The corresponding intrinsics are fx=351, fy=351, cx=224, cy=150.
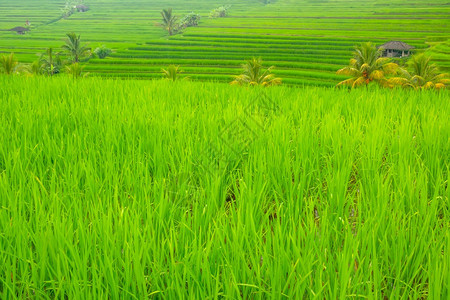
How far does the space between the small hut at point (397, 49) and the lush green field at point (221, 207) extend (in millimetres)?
39106

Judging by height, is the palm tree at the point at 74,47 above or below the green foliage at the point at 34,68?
above

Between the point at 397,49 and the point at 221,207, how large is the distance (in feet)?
138

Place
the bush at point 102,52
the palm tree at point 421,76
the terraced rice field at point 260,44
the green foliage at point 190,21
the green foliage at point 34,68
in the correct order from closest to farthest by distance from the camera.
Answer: the palm tree at point 421,76 → the green foliage at point 34,68 → the terraced rice field at point 260,44 → the bush at point 102,52 → the green foliage at point 190,21

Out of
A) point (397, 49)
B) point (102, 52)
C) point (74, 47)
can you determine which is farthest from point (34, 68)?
point (397, 49)

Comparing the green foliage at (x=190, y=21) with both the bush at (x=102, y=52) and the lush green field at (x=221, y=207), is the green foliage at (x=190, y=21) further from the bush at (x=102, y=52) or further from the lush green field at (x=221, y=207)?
the lush green field at (x=221, y=207)

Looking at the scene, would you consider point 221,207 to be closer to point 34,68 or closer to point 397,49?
point 34,68

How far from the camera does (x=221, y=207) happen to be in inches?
51.3

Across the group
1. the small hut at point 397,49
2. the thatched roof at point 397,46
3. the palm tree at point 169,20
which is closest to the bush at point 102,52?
the palm tree at point 169,20

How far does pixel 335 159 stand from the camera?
191 cm

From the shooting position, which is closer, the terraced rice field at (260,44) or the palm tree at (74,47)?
the palm tree at (74,47)

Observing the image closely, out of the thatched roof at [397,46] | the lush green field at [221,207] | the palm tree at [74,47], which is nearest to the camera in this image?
the lush green field at [221,207]

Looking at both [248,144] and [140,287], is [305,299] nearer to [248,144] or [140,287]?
[140,287]

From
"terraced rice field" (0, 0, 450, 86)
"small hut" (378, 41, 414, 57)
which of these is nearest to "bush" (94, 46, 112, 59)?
"terraced rice field" (0, 0, 450, 86)

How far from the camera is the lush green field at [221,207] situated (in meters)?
0.93
